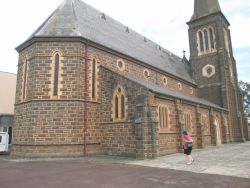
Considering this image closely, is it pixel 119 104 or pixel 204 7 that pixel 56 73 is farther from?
pixel 204 7

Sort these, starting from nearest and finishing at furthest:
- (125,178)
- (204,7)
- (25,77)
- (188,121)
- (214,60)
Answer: (125,178) < (25,77) < (188,121) < (214,60) < (204,7)

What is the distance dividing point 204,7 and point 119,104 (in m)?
27.8

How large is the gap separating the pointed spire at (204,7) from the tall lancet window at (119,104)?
25.4 meters

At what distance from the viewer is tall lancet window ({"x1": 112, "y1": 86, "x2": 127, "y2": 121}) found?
16.0 meters

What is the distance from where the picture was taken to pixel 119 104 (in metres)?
16.3

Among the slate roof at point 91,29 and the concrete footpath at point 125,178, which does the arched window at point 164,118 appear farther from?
the concrete footpath at point 125,178

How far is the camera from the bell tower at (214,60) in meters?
31.9

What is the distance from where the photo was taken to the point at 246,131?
33812 millimetres

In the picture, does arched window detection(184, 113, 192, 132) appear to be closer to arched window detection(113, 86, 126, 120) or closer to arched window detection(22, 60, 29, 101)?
arched window detection(113, 86, 126, 120)

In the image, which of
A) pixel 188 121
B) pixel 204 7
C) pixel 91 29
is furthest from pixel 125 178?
pixel 204 7

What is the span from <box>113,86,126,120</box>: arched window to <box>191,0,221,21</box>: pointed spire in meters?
25.4

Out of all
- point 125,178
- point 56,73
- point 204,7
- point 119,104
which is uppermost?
point 204,7

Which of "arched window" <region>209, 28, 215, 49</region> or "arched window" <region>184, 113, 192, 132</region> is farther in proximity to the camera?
"arched window" <region>209, 28, 215, 49</region>

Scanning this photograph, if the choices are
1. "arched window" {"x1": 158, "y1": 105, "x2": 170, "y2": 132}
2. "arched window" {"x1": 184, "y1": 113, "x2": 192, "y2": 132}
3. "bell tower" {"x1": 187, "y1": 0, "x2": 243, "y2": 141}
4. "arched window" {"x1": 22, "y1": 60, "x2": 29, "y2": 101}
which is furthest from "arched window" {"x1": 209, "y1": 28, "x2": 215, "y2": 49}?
"arched window" {"x1": 22, "y1": 60, "x2": 29, "y2": 101}
